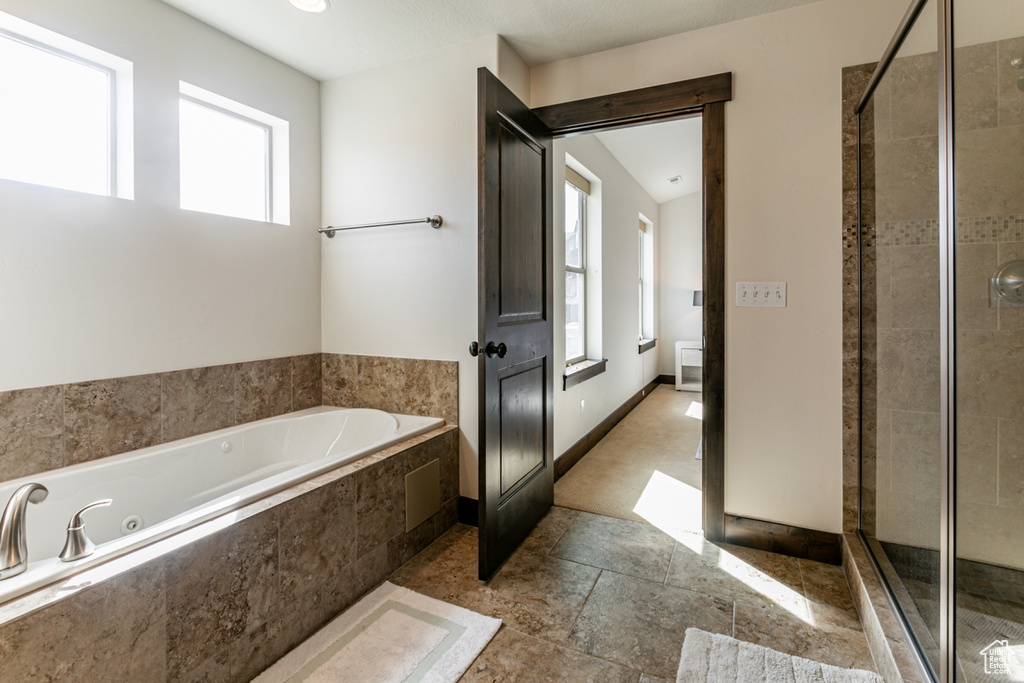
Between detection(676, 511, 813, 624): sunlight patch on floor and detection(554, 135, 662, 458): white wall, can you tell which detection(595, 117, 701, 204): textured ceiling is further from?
detection(676, 511, 813, 624): sunlight patch on floor

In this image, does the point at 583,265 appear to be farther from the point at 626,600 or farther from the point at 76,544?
the point at 76,544

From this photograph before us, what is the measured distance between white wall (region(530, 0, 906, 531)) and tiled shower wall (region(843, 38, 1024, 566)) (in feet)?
0.34

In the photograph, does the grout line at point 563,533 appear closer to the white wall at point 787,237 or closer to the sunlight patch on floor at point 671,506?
the sunlight patch on floor at point 671,506

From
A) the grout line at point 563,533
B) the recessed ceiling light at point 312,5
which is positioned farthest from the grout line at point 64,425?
the grout line at point 563,533

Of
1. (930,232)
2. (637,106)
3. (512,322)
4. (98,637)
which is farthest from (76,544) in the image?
(637,106)

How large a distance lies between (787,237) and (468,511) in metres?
1.95

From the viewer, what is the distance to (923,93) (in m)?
1.31

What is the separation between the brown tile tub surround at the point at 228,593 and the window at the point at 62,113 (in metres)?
1.48

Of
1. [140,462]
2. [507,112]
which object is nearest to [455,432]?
[140,462]

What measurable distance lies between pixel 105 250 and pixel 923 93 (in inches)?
109

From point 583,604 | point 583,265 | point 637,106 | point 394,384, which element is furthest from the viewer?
point 583,265

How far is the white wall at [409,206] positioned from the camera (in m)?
2.38

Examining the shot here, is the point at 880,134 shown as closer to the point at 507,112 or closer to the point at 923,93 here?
the point at 923,93

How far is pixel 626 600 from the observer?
1789 mm
